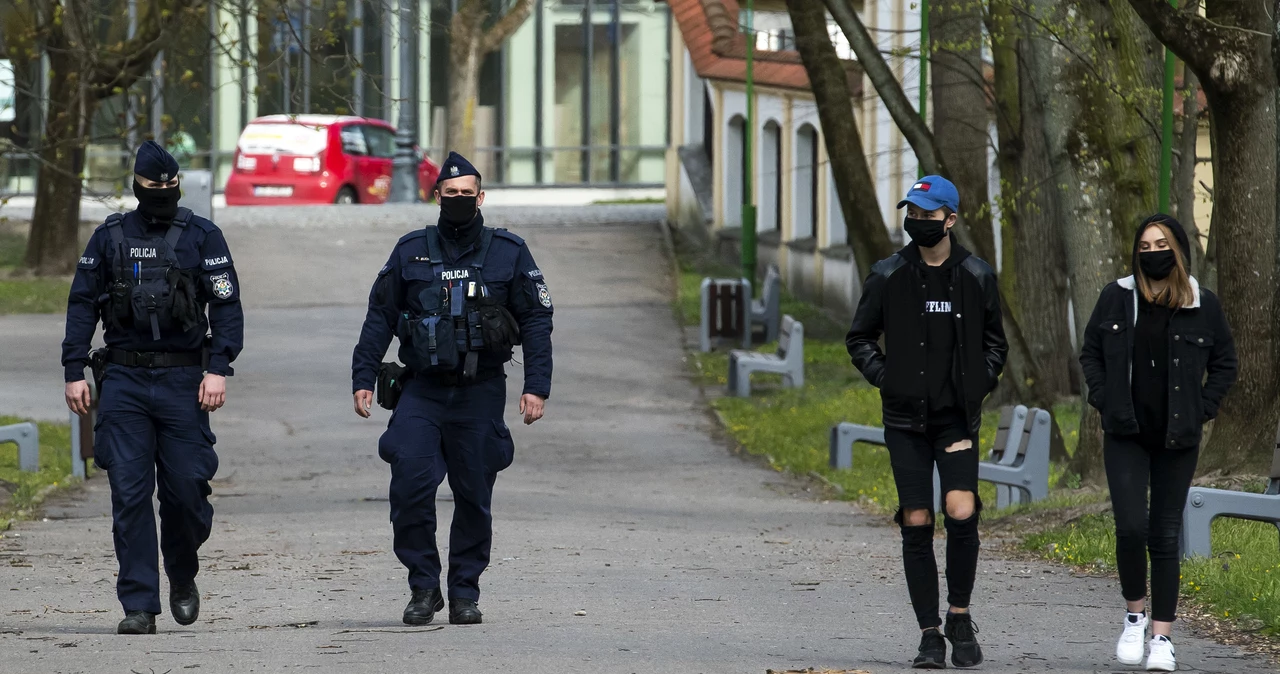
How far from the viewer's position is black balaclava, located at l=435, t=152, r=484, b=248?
23.6 ft

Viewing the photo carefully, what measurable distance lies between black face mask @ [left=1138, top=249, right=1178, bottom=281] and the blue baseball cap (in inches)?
26.2

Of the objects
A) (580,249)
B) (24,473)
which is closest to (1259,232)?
(24,473)

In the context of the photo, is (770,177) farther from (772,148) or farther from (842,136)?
(842,136)

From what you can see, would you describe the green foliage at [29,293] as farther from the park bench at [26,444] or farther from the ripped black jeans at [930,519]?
the ripped black jeans at [930,519]

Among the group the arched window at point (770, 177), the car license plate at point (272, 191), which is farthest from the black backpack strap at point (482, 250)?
the car license plate at point (272, 191)

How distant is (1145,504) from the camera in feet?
21.6

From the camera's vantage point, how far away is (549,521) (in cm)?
1191

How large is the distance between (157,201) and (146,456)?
925mm

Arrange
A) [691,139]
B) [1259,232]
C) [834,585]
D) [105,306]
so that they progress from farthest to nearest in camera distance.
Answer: [691,139]
[1259,232]
[834,585]
[105,306]

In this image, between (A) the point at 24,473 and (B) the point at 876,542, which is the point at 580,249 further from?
(B) the point at 876,542

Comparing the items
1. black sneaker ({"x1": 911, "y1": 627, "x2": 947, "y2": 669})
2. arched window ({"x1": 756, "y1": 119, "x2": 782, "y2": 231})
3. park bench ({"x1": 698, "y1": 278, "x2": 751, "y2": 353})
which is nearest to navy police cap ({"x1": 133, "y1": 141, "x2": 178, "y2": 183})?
black sneaker ({"x1": 911, "y1": 627, "x2": 947, "y2": 669})

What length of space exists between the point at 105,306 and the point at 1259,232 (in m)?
5.97

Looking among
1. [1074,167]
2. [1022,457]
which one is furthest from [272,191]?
[1074,167]

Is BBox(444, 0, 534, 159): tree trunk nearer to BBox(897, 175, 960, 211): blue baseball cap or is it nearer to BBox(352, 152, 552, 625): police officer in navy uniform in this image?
BBox(352, 152, 552, 625): police officer in navy uniform
